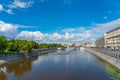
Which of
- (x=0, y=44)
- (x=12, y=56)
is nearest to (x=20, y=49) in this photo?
Result: (x=12, y=56)

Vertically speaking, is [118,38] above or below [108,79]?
above

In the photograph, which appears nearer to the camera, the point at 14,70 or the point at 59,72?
the point at 59,72

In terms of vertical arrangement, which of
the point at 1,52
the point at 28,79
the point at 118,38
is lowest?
the point at 28,79

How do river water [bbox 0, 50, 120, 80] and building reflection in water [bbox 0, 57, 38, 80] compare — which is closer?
river water [bbox 0, 50, 120, 80]

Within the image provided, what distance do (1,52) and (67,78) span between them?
41.2m

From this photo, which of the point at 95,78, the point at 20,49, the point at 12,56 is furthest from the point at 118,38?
the point at 95,78

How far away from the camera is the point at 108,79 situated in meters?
41.5

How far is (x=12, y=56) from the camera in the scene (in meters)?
81.6

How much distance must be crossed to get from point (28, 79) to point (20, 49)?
54.5 metres

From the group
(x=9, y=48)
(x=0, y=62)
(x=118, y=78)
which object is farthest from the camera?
(x=9, y=48)

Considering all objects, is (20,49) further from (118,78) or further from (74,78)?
(118,78)

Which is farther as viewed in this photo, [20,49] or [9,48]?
[20,49]

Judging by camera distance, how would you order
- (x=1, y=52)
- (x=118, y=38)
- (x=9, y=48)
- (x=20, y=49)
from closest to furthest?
(x=1, y=52)
(x=9, y=48)
(x=20, y=49)
(x=118, y=38)

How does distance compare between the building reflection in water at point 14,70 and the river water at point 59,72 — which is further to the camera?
the building reflection in water at point 14,70
